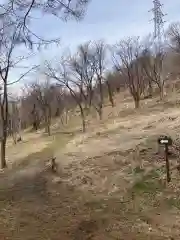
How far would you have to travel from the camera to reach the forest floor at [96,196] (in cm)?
1019

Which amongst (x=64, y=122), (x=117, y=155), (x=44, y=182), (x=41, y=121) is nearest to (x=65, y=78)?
(x=64, y=122)

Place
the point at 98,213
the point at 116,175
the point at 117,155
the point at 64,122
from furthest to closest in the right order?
the point at 64,122 → the point at 117,155 → the point at 116,175 → the point at 98,213

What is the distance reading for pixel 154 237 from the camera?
31.3ft

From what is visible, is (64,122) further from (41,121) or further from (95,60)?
(95,60)

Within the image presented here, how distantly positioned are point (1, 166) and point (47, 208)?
9.14 m

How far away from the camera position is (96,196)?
13.1 m

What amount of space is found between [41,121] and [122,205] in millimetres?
46680

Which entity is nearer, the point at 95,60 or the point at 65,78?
the point at 65,78

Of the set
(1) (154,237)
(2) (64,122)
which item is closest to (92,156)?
(1) (154,237)

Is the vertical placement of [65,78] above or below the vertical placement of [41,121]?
above

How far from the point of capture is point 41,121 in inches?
2281

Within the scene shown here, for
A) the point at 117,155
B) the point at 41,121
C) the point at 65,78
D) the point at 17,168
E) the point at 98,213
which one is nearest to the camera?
the point at 98,213

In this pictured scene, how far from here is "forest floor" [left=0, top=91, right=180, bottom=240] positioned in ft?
33.4

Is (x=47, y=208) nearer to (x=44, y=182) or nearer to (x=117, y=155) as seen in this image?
(x=44, y=182)
